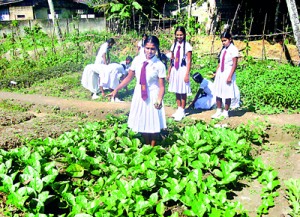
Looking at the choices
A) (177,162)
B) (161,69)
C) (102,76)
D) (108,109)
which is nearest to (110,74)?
(102,76)

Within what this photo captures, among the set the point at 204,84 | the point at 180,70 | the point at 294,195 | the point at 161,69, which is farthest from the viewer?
the point at 204,84

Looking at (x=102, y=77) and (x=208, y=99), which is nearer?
(x=208, y=99)

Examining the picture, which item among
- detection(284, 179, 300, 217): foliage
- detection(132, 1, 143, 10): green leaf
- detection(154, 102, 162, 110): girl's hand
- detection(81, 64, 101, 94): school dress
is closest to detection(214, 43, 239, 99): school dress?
detection(154, 102, 162, 110): girl's hand

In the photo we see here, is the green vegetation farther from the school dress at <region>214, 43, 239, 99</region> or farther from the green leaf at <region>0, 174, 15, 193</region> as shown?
the school dress at <region>214, 43, 239, 99</region>

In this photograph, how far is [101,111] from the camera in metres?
6.85

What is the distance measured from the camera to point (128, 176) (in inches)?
151

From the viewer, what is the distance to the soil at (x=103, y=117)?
391 centimetres

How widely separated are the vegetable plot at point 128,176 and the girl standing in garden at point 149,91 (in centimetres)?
30

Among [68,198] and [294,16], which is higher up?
A: [294,16]

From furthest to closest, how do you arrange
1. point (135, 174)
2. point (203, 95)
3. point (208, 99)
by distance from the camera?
point (203, 95) → point (208, 99) → point (135, 174)

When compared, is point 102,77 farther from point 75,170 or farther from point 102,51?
point 75,170

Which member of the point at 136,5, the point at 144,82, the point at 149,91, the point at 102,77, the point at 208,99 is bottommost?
the point at 208,99

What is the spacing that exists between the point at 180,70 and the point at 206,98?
1076 millimetres

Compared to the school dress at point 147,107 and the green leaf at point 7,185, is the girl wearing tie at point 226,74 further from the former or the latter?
the green leaf at point 7,185
